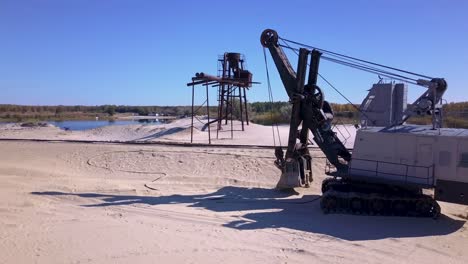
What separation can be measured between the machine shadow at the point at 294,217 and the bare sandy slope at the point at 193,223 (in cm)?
3

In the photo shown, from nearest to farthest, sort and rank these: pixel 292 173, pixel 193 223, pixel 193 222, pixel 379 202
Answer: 1. pixel 193 223
2. pixel 193 222
3. pixel 379 202
4. pixel 292 173

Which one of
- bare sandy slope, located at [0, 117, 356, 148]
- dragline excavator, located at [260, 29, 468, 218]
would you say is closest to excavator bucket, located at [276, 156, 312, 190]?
dragline excavator, located at [260, 29, 468, 218]

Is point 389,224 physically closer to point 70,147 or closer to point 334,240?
point 334,240

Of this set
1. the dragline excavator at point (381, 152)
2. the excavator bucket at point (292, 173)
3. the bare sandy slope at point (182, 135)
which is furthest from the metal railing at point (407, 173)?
the bare sandy slope at point (182, 135)

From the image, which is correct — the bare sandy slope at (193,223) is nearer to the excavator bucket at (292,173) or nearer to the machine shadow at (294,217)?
the machine shadow at (294,217)

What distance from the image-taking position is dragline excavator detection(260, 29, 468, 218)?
41.1 ft

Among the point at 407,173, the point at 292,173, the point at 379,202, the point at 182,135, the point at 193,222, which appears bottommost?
the point at 193,222

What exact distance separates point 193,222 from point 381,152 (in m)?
5.60

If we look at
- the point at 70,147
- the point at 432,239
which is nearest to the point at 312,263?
the point at 432,239

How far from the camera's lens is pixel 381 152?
13.6 meters

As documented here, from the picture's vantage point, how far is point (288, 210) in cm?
1393

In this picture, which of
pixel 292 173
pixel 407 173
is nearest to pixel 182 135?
pixel 292 173

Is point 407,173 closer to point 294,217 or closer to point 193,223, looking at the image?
point 294,217

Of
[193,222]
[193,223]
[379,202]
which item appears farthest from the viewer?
[379,202]
